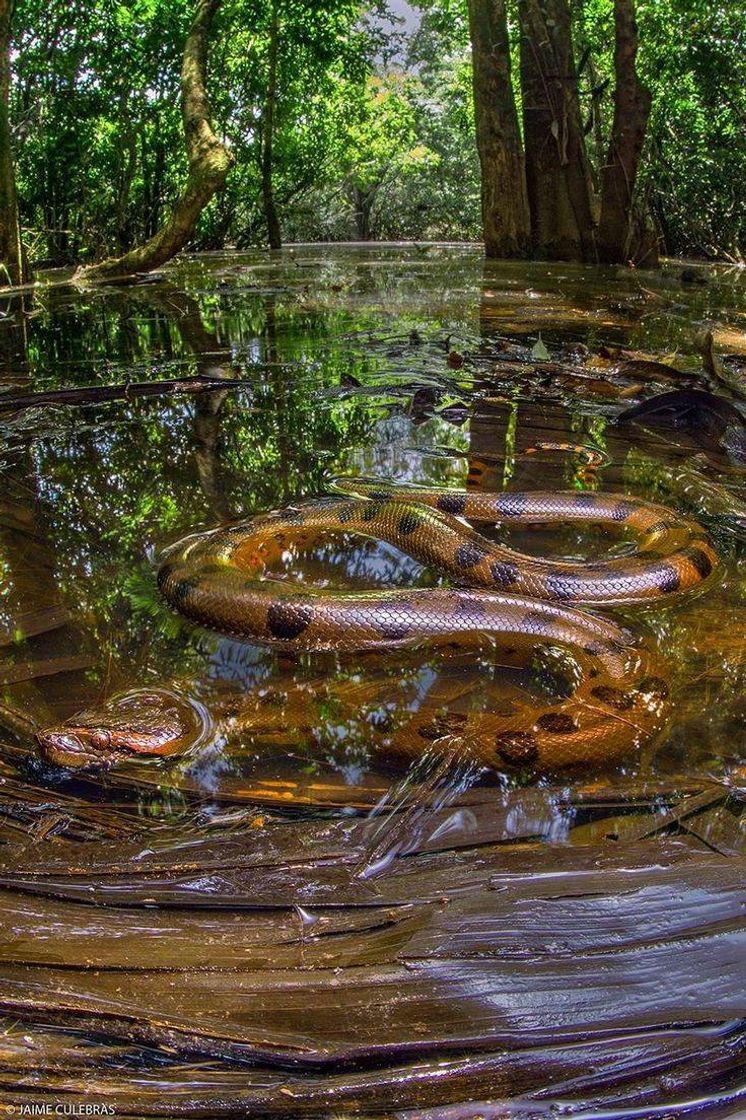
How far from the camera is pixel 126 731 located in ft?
8.57

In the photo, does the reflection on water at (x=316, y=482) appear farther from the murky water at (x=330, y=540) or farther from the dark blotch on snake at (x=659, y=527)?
the dark blotch on snake at (x=659, y=527)

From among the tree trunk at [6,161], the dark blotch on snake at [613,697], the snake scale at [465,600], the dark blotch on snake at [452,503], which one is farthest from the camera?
the tree trunk at [6,161]

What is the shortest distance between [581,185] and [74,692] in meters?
16.4

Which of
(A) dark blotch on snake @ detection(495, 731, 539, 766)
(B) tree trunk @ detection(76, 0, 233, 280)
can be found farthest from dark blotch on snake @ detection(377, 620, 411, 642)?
(B) tree trunk @ detection(76, 0, 233, 280)

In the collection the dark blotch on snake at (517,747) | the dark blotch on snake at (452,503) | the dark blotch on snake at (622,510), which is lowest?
the dark blotch on snake at (517,747)

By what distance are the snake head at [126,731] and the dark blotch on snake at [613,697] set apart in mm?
1299

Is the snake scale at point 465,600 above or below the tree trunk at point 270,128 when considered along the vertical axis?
below

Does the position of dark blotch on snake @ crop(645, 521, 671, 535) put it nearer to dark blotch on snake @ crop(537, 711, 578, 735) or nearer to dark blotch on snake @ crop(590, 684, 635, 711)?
dark blotch on snake @ crop(590, 684, 635, 711)

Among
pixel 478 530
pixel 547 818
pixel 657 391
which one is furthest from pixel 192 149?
pixel 547 818

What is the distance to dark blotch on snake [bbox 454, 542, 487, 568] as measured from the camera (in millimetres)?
3984

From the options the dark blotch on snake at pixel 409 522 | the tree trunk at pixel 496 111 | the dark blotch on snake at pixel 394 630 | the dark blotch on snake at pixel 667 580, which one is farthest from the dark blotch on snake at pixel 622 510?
the tree trunk at pixel 496 111

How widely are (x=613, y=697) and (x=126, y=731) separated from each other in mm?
1569

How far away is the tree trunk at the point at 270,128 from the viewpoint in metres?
23.9

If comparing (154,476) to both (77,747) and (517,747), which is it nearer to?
(77,747)
